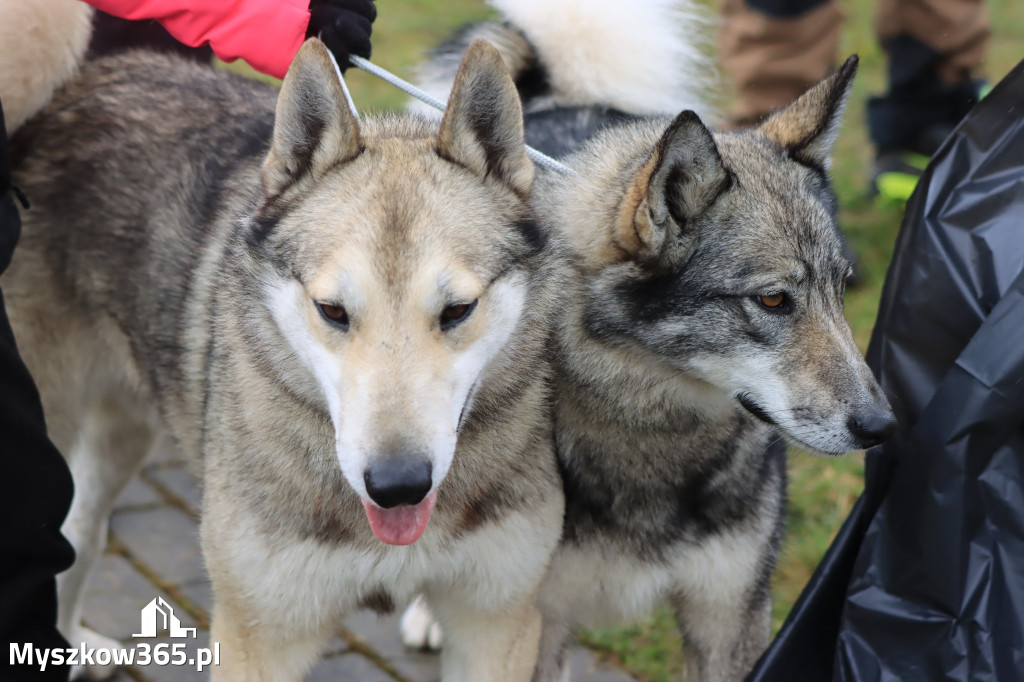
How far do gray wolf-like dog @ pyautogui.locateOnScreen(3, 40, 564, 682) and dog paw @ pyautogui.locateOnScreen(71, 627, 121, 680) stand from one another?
0.72m

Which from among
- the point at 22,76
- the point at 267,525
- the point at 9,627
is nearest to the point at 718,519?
the point at 267,525

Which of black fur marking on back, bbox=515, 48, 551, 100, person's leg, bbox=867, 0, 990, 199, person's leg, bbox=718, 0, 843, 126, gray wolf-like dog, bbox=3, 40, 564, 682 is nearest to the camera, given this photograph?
gray wolf-like dog, bbox=3, 40, 564, 682

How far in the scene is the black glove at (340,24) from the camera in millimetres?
2584

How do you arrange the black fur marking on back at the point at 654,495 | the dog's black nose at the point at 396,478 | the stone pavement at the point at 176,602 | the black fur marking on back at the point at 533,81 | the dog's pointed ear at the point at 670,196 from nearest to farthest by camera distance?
the dog's black nose at the point at 396,478
the dog's pointed ear at the point at 670,196
the black fur marking on back at the point at 654,495
the stone pavement at the point at 176,602
the black fur marking on back at the point at 533,81

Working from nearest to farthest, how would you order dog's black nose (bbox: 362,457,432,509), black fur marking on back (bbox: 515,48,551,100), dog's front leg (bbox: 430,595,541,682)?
1. dog's black nose (bbox: 362,457,432,509)
2. dog's front leg (bbox: 430,595,541,682)
3. black fur marking on back (bbox: 515,48,551,100)

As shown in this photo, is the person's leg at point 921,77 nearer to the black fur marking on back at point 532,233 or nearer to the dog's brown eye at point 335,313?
the black fur marking on back at point 532,233

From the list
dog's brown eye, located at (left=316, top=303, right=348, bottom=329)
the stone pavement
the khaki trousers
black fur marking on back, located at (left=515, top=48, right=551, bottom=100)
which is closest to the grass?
the stone pavement

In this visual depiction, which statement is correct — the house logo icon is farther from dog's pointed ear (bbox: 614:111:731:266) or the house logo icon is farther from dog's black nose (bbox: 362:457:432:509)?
dog's pointed ear (bbox: 614:111:731:266)

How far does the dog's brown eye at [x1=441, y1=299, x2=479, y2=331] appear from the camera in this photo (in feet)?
6.53

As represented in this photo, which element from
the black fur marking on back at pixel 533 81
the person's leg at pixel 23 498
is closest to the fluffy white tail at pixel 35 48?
the person's leg at pixel 23 498

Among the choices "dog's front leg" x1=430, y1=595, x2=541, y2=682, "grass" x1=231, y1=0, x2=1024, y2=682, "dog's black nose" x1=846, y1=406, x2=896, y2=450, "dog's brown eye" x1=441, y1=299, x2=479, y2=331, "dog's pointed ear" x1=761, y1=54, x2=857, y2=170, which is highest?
"dog's pointed ear" x1=761, y1=54, x2=857, y2=170

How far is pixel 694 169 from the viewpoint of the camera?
2.23 meters

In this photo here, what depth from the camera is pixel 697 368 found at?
2.32m

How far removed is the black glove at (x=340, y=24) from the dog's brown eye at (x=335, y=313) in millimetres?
888
